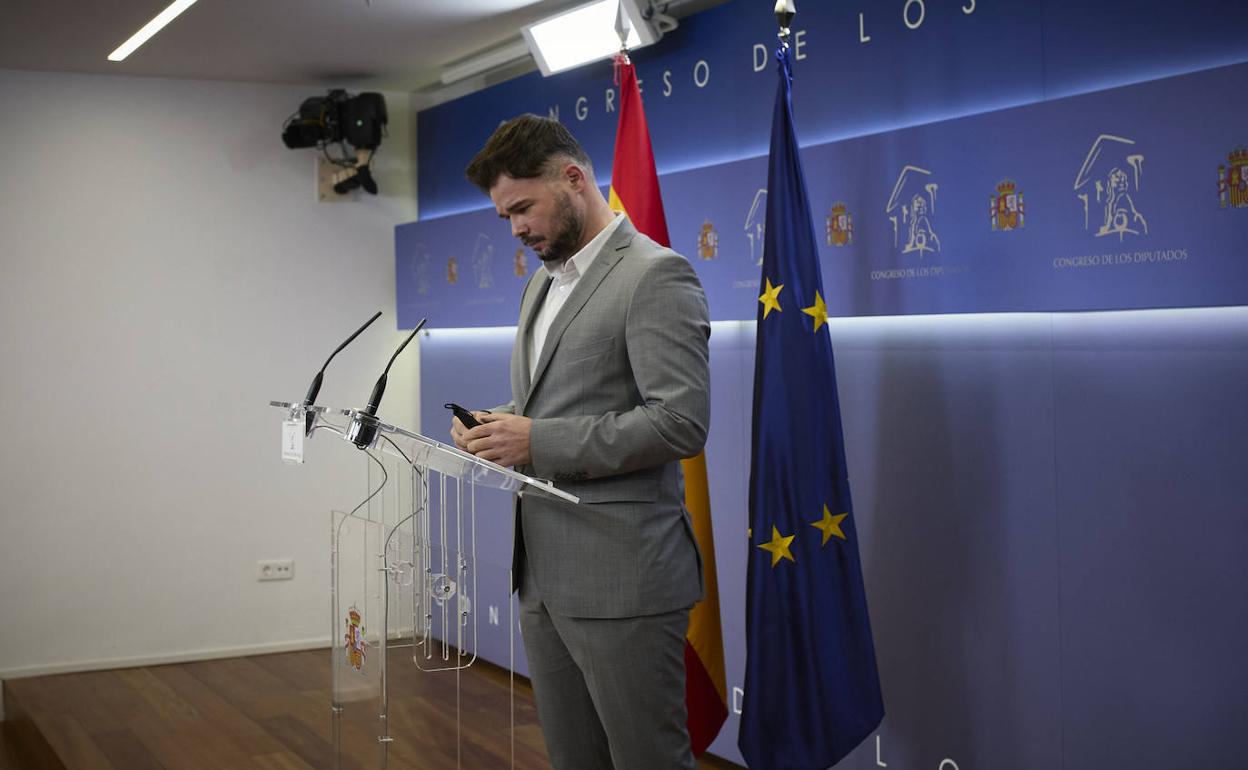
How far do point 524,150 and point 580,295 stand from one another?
0.90 ft

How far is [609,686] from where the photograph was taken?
2094 mm

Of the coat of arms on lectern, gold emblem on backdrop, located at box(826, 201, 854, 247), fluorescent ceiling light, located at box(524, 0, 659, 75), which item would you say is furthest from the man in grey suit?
fluorescent ceiling light, located at box(524, 0, 659, 75)

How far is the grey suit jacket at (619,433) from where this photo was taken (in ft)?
6.76

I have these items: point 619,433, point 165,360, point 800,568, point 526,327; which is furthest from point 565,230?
point 165,360

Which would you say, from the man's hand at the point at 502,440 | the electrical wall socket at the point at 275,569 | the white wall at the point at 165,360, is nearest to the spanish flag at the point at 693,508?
the man's hand at the point at 502,440

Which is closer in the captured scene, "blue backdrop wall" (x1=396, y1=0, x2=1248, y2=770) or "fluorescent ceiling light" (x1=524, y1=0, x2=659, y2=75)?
"blue backdrop wall" (x1=396, y1=0, x2=1248, y2=770)

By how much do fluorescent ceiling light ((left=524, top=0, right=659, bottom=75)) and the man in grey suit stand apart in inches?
82.1

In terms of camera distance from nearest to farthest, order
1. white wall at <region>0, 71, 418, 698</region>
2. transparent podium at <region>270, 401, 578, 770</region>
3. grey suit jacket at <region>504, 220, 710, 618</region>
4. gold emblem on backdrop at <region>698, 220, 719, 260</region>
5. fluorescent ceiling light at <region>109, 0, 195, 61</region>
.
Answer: grey suit jacket at <region>504, 220, 710, 618</region> < transparent podium at <region>270, 401, 578, 770</region> < gold emblem on backdrop at <region>698, 220, 719, 260</region> < fluorescent ceiling light at <region>109, 0, 195, 61</region> < white wall at <region>0, 71, 418, 698</region>

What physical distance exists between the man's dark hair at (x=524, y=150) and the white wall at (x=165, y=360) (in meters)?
3.86

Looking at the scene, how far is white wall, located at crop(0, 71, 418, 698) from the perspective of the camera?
17.8ft

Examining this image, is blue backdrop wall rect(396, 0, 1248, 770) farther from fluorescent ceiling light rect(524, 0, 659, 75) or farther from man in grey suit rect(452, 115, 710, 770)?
fluorescent ceiling light rect(524, 0, 659, 75)

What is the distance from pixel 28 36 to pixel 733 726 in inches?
148

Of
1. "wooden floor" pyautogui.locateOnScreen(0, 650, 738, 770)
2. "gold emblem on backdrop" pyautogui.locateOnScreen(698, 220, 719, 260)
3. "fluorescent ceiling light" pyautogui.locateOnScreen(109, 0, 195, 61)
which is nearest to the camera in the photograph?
"gold emblem on backdrop" pyautogui.locateOnScreen(698, 220, 719, 260)

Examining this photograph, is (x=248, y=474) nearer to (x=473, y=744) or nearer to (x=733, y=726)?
(x=733, y=726)
